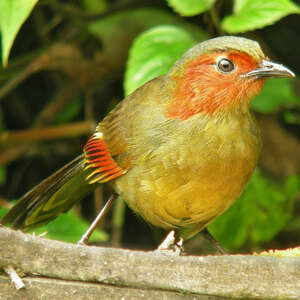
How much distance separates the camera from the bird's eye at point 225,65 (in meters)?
2.64

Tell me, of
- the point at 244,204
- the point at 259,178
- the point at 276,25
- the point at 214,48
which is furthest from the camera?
the point at 276,25

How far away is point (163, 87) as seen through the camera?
9.16 ft

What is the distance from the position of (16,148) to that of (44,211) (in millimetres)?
1283

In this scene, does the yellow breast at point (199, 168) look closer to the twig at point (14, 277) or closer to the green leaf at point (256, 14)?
the green leaf at point (256, 14)

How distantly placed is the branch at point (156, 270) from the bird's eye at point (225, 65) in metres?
0.84

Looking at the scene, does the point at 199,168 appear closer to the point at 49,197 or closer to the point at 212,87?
the point at 212,87

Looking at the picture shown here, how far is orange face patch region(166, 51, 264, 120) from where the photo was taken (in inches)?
104

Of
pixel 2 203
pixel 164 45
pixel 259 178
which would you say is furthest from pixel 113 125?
pixel 2 203

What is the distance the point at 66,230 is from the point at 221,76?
3.79 ft

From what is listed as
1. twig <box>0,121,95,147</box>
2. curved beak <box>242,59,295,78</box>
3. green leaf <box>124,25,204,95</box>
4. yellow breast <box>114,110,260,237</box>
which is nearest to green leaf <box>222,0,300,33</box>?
green leaf <box>124,25,204,95</box>

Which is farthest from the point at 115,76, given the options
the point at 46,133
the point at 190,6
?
the point at 190,6

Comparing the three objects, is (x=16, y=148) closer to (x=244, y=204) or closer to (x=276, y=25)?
(x=244, y=204)

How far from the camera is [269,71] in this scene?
8.50ft

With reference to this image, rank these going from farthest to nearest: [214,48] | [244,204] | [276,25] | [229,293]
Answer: [276,25]
[244,204]
[214,48]
[229,293]
